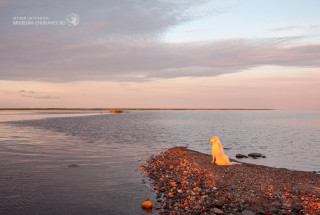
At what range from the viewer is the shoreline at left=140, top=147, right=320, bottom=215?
9492 millimetres

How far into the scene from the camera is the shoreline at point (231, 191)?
9.49 metres

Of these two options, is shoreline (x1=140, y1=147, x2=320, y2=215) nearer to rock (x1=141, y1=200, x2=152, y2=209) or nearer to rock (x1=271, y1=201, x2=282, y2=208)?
rock (x1=271, y1=201, x2=282, y2=208)

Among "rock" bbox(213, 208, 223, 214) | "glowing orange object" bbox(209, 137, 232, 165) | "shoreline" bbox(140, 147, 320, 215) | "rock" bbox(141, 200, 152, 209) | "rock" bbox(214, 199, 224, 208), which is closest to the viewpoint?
"rock" bbox(213, 208, 223, 214)

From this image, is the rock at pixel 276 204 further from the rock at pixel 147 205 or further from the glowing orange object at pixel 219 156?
the glowing orange object at pixel 219 156

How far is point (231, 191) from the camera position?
11266mm

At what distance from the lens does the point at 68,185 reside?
41.2ft

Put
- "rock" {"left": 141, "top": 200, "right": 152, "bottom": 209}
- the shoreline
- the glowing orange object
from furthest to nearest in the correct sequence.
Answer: the glowing orange object < "rock" {"left": 141, "top": 200, "right": 152, "bottom": 209} < the shoreline

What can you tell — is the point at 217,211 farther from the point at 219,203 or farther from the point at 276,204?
the point at 276,204

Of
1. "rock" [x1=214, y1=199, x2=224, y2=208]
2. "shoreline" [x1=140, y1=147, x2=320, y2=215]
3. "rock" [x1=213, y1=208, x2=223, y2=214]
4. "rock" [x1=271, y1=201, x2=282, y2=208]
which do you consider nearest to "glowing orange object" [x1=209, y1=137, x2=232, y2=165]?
"shoreline" [x1=140, y1=147, x2=320, y2=215]

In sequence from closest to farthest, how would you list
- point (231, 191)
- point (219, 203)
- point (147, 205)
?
point (219, 203) → point (147, 205) → point (231, 191)

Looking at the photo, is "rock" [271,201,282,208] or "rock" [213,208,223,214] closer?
"rock" [213,208,223,214]

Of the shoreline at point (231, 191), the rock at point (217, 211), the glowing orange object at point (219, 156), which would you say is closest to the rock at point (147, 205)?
the shoreline at point (231, 191)

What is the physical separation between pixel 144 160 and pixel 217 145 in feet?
19.9

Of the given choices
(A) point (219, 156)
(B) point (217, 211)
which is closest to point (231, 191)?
(B) point (217, 211)
